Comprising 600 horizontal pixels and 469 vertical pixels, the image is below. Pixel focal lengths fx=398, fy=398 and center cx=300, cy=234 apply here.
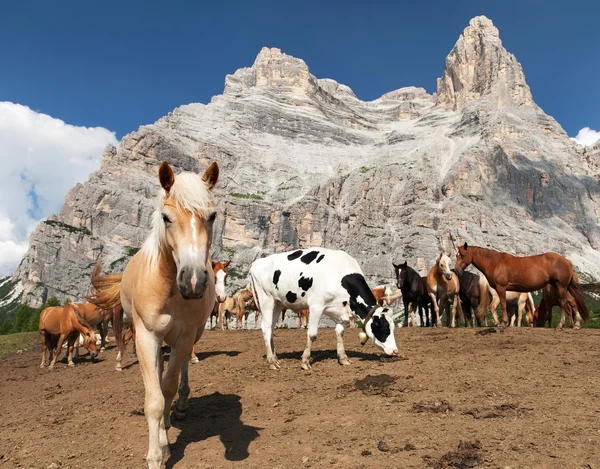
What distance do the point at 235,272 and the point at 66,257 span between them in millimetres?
77256

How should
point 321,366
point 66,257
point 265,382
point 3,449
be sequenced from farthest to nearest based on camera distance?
1. point 66,257
2. point 321,366
3. point 265,382
4. point 3,449

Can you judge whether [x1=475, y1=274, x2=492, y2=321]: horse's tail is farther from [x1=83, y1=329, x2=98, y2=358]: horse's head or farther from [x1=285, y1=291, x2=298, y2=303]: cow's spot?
[x1=83, y1=329, x2=98, y2=358]: horse's head

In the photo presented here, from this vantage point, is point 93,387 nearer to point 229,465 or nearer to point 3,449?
point 3,449

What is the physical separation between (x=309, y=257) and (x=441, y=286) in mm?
11997

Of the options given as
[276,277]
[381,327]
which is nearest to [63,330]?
[276,277]

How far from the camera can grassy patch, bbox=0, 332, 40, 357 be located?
927 inches

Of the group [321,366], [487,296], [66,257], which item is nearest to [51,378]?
[321,366]

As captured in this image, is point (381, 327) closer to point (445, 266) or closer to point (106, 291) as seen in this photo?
point (106, 291)

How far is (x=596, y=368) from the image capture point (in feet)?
27.5

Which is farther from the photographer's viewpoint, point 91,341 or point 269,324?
point 91,341

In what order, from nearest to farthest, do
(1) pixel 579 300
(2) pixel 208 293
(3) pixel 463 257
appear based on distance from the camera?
(2) pixel 208 293 < (1) pixel 579 300 < (3) pixel 463 257

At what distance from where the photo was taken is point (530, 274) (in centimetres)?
1512

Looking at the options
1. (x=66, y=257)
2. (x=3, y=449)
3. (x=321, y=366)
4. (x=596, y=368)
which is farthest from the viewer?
(x=66, y=257)

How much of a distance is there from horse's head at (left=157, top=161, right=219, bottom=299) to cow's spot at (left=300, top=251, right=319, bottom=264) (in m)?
6.74
